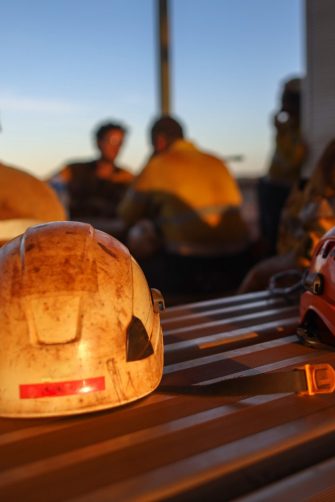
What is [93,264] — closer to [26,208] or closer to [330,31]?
[26,208]

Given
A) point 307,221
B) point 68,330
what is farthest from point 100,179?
point 68,330

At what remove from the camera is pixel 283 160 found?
7320mm

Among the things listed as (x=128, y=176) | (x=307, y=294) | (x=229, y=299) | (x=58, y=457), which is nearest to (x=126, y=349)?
(x=58, y=457)

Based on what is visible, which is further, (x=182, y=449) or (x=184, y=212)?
(x=184, y=212)

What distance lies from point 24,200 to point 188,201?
7.75 feet

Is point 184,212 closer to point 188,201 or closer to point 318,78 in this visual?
point 188,201

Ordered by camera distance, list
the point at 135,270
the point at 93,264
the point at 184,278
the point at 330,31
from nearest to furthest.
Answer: the point at 93,264 < the point at 135,270 < the point at 184,278 < the point at 330,31

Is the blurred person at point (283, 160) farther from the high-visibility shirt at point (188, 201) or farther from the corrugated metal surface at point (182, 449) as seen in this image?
the corrugated metal surface at point (182, 449)

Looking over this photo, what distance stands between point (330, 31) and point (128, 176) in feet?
9.38

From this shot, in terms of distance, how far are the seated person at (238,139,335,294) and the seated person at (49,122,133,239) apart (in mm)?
3315

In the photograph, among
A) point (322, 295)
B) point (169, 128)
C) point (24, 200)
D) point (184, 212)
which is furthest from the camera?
point (169, 128)

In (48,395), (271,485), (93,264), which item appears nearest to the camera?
(271,485)

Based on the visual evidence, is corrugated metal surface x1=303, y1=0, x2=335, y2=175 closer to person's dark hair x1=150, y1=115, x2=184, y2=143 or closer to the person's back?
person's dark hair x1=150, y1=115, x2=184, y2=143

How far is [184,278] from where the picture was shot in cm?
535
